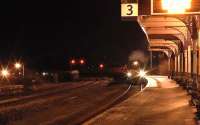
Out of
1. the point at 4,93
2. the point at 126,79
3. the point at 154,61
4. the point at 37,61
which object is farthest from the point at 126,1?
the point at 154,61

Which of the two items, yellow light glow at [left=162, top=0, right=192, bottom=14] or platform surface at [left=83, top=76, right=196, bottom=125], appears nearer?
yellow light glow at [left=162, top=0, right=192, bottom=14]

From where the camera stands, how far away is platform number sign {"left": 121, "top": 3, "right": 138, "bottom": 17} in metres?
19.2

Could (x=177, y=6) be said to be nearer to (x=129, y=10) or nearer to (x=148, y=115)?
(x=129, y=10)

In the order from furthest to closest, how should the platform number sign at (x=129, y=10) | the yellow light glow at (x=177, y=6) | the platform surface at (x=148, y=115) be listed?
the platform number sign at (x=129, y=10) → the platform surface at (x=148, y=115) → the yellow light glow at (x=177, y=6)

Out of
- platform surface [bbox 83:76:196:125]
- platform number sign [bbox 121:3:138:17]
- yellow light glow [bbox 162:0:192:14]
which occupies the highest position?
platform number sign [bbox 121:3:138:17]

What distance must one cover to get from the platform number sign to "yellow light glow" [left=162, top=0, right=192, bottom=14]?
367cm

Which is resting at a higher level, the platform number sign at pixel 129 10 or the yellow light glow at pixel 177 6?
the platform number sign at pixel 129 10

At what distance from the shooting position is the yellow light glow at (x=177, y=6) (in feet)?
50.2

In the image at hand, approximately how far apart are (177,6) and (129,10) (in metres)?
4.03

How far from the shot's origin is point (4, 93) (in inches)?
1451

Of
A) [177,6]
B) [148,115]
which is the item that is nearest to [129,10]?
[148,115]

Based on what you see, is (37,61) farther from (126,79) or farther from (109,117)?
(109,117)

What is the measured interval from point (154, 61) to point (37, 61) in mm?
32302

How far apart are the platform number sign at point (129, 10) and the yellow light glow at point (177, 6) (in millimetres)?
3666
